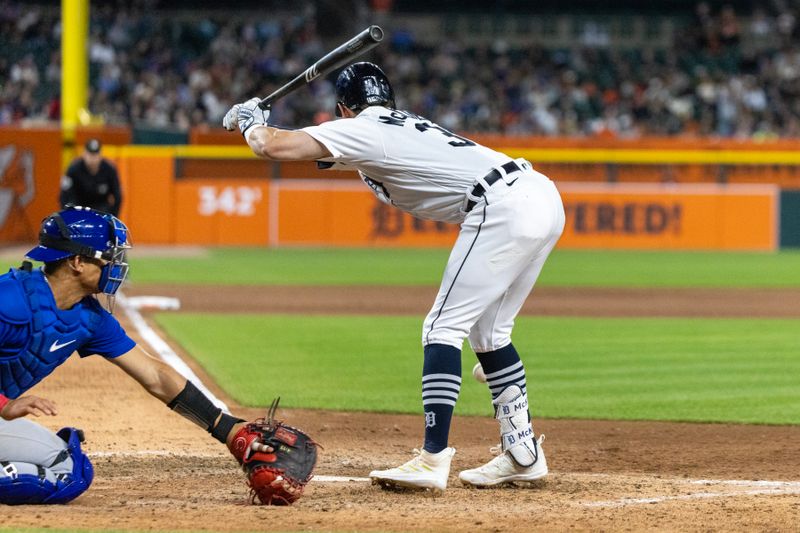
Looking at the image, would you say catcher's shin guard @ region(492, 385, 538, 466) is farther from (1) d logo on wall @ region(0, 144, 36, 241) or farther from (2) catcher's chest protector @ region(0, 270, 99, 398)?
(1) d logo on wall @ region(0, 144, 36, 241)

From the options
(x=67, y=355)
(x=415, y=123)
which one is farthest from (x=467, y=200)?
(x=67, y=355)

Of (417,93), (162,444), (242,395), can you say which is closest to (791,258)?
(417,93)

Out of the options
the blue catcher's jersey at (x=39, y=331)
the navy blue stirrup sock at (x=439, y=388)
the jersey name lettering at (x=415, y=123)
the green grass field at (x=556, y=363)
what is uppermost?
the jersey name lettering at (x=415, y=123)

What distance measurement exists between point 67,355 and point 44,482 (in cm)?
50

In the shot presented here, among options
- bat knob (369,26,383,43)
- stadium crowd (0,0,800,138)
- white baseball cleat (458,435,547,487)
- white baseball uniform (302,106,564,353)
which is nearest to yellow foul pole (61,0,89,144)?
stadium crowd (0,0,800,138)

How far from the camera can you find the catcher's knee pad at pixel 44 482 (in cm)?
484

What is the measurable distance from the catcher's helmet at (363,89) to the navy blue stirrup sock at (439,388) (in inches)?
42.4

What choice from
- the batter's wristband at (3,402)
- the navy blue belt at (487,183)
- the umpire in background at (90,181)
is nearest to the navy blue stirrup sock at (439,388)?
the navy blue belt at (487,183)

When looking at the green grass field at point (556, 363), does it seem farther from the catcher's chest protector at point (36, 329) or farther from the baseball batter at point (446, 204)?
the catcher's chest protector at point (36, 329)

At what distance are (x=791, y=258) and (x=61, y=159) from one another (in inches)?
517

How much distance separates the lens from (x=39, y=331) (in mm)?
4805

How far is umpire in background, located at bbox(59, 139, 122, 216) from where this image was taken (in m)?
14.4

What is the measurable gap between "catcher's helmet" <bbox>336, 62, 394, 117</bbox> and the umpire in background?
9495 mm

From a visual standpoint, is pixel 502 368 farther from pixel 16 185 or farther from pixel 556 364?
pixel 16 185
